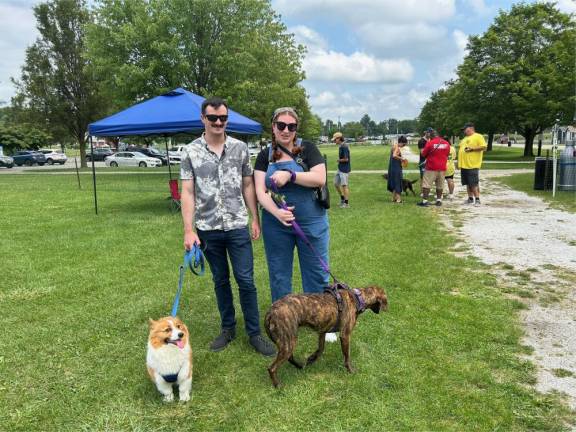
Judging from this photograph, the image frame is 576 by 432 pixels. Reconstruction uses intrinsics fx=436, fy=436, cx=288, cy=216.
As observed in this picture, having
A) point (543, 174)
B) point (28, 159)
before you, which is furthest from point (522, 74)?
point (28, 159)

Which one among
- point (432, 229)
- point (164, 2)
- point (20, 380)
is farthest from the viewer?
point (164, 2)

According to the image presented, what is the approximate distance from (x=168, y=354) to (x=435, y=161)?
9.30 metres

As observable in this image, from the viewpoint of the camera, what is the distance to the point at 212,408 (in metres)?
2.93

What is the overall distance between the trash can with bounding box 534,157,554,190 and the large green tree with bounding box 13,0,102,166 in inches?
1173

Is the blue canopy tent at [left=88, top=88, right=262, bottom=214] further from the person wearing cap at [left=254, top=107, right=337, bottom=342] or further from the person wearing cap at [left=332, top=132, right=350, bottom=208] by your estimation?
the person wearing cap at [left=254, top=107, right=337, bottom=342]

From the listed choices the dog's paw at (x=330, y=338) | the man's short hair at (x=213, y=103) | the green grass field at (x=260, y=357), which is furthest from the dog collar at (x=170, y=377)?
the man's short hair at (x=213, y=103)

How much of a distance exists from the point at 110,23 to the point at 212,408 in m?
25.1

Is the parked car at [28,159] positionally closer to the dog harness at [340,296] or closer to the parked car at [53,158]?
the parked car at [53,158]

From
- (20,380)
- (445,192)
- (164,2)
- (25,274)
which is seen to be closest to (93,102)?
(164,2)

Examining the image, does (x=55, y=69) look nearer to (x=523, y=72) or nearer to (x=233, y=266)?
(x=523, y=72)

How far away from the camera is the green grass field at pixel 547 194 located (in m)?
10.4

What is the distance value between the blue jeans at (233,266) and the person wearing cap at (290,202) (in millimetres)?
220

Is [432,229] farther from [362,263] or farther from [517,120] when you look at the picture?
[517,120]

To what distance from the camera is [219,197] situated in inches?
130
